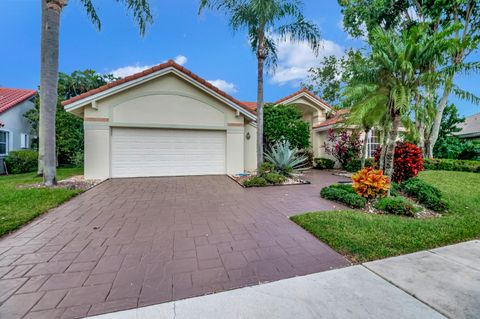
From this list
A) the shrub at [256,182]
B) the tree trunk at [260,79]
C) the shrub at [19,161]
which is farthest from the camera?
the shrub at [19,161]

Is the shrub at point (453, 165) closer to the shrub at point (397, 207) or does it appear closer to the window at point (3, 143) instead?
the shrub at point (397, 207)

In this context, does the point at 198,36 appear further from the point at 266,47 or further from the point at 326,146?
the point at 326,146

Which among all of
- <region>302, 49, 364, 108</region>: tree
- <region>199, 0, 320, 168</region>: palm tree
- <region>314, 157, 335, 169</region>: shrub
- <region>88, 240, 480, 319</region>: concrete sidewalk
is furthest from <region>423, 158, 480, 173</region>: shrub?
<region>88, 240, 480, 319</region>: concrete sidewalk

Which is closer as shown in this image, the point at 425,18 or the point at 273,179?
the point at 273,179

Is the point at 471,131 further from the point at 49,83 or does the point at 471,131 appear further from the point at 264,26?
the point at 49,83

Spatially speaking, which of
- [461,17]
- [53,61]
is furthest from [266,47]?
[461,17]

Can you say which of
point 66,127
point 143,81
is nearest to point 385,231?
point 143,81

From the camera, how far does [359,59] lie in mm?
5883

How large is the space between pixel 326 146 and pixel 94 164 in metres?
12.7

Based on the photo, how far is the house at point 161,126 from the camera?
8.75m

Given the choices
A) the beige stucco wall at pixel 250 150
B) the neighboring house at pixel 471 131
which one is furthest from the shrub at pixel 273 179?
the neighboring house at pixel 471 131

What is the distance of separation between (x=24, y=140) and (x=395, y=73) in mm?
19717

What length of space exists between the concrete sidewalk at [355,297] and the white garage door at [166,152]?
8146mm

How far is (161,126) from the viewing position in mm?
9430
